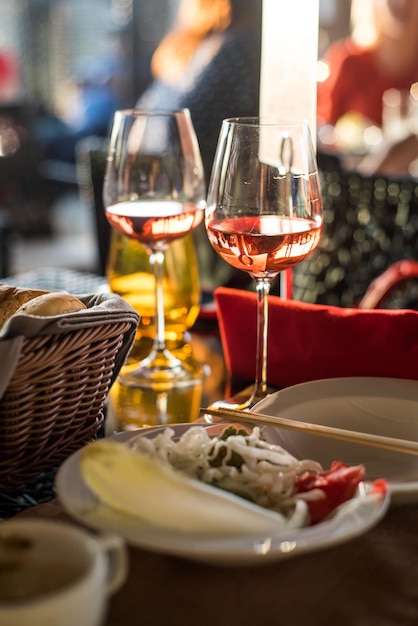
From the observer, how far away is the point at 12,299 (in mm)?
854

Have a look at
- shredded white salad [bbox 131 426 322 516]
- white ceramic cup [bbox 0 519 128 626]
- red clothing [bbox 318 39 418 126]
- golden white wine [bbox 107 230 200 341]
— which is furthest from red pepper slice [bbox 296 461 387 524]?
red clothing [bbox 318 39 418 126]

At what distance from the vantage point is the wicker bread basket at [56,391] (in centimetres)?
71

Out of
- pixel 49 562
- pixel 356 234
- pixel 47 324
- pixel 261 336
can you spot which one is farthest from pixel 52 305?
pixel 356 234

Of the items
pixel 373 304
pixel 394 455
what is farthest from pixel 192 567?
pixel 373 304

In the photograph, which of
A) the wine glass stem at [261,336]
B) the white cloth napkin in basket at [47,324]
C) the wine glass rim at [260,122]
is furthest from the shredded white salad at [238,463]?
the wine glass rim at [260,122]

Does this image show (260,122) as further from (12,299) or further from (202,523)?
(202,523)

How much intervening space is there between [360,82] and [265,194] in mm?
2218

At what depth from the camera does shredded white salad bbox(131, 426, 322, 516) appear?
607 mm

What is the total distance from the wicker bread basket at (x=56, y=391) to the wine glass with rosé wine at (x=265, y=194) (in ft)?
0.48

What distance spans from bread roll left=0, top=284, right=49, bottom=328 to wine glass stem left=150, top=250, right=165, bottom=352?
0.22 m

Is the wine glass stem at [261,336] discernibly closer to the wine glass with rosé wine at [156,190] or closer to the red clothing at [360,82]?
the wine glass with rosé wine at [156,190]

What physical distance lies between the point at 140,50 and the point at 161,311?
238 inches

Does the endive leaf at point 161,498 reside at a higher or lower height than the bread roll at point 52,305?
lower

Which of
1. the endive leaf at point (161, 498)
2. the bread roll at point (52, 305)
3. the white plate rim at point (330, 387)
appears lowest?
the white plate rim at point (330, 387)
